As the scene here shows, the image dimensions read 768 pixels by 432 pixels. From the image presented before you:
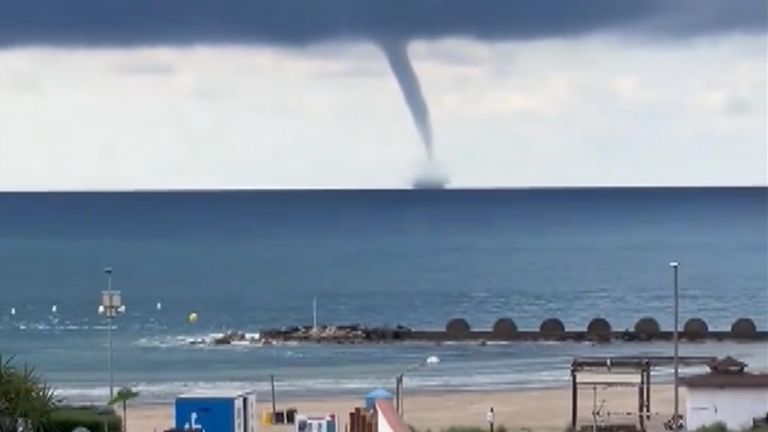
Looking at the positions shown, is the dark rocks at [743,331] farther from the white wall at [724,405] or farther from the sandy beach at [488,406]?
the white wall at [724,405]

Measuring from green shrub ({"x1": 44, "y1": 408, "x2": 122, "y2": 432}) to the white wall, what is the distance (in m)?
12.3

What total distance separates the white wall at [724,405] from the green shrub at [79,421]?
40.4ft

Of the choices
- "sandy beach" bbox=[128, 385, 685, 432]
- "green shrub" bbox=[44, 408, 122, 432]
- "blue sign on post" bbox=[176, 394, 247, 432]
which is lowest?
"sandy beach" bbox=[128, 385, 685, 432]

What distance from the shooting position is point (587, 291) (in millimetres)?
120812

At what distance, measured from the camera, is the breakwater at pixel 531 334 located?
7862 cm

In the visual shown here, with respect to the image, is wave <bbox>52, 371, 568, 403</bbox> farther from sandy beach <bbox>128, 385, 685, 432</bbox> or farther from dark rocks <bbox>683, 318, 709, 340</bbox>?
dark rocks <bbox>683, 318, 709, 340</bbox>

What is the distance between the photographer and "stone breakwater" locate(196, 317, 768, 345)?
78.7 meters

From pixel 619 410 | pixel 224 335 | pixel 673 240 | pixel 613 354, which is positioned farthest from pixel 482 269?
pixel 619 410

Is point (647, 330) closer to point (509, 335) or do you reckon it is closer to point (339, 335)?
point (509, 335)

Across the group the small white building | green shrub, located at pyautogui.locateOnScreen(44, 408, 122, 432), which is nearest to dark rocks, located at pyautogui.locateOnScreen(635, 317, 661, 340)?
the small white building

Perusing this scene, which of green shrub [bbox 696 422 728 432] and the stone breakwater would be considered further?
the stone breakwater

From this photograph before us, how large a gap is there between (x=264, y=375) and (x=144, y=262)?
3761 inches

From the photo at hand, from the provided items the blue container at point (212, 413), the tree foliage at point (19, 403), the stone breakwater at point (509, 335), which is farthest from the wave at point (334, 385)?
the tree foliage at point (19, 403)

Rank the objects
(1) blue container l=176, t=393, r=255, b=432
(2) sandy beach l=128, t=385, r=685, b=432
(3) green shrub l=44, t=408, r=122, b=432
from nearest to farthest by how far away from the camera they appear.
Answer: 1. (1) blue container l=176, t=393, r=255, b=432
2. (3) green shrub l=44, t=408, r=122, b=432
3. (2) sandy beach l=128, t=385, r=685, b=432
